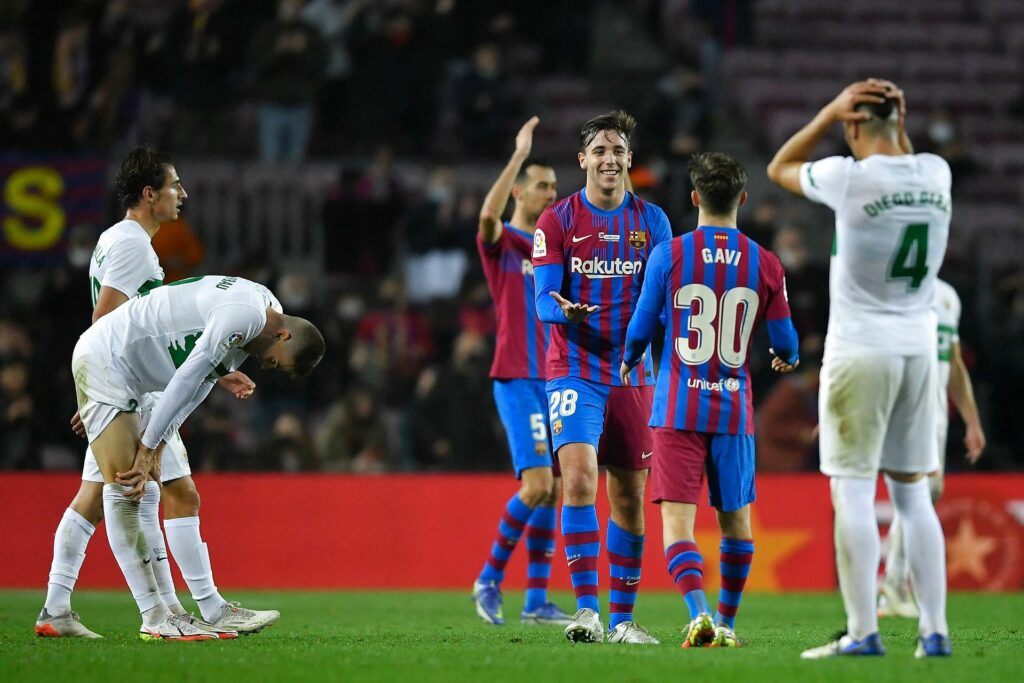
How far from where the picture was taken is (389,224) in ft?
53.8

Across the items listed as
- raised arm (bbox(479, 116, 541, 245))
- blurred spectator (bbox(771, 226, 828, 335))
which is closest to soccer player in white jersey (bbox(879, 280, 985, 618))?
raised arm (bbox(479, 116, 541, 245))

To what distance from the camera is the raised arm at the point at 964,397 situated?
10.7m

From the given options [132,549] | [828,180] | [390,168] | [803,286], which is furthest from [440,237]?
[828,180]

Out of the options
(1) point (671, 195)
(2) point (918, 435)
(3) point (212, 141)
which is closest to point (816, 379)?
(1) point (671, 195)

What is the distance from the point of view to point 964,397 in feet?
35.8

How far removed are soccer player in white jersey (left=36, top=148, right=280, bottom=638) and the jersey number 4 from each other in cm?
352

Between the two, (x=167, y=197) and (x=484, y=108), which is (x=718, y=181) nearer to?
(x=167, y=197)

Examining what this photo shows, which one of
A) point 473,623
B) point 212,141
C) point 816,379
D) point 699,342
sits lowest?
point 473,623

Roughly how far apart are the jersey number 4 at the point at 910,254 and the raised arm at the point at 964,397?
4751 millimetres

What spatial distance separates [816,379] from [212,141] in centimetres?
780

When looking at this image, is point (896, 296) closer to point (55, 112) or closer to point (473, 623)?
point (473, 623)

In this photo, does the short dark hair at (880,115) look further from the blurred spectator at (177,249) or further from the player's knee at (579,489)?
the blurred spectator at (177,249)

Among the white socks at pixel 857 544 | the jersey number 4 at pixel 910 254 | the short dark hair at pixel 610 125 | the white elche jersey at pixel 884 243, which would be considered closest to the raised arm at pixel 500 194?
the short dark hair at pixel 610 125

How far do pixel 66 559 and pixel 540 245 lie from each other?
3073 mm
